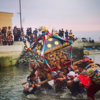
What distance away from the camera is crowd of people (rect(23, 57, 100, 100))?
180cm

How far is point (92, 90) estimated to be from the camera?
183 cm

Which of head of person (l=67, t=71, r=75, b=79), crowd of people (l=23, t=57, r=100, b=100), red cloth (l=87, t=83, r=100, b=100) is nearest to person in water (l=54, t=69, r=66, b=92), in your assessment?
crowd of people (l=23, t=57, r=100, b=100)

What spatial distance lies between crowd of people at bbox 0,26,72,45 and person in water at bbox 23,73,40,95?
628 millimetres

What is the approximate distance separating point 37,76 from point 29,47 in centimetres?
48

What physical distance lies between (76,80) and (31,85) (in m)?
0.69

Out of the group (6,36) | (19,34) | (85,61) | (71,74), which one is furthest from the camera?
(6,36)

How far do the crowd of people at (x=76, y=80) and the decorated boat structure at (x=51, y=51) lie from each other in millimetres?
94

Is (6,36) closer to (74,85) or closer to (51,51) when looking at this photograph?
(51,51)

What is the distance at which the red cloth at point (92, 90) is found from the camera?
180cm

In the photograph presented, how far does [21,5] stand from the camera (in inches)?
98.3

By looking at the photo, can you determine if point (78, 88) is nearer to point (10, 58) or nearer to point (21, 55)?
point (21, 55)

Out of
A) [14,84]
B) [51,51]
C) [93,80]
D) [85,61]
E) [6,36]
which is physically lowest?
[14,84]

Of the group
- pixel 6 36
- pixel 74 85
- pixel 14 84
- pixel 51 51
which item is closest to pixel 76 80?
pixel 74 85

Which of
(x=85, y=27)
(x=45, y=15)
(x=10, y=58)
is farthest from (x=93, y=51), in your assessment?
(x=10, y=58)
